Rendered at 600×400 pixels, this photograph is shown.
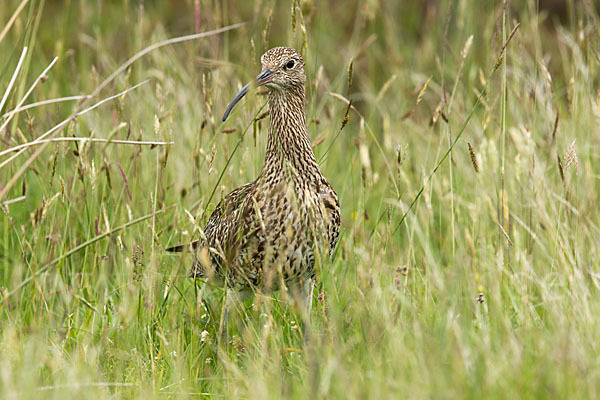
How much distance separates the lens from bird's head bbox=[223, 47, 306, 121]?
3.95 metres

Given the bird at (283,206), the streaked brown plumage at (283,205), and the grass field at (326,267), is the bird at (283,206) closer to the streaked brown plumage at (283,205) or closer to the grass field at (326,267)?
the streaked brown plumage at (283,205)

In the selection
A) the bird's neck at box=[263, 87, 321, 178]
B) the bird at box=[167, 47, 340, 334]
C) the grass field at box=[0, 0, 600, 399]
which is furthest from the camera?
the bird's neck at box=[263, 87, 321, 178]

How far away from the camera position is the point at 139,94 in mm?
6020

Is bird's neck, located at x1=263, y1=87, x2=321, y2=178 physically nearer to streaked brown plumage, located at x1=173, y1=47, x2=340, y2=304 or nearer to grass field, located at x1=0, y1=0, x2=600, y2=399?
streaked brown plumage, located at x1=173, y1=47, x2=340, y2=304

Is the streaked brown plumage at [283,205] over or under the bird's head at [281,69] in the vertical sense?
under

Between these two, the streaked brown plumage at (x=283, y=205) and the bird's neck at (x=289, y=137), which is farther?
the bird's neck at (x=289, y=137)

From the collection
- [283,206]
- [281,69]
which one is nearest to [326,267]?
[283,206]

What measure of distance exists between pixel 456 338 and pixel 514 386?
230 millimetres

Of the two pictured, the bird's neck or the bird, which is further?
the bird's neck

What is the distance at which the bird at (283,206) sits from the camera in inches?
153

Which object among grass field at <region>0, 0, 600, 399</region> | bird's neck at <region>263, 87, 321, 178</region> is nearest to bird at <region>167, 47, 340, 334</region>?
bird's neck at <region>263, 87, 321, 178</region>

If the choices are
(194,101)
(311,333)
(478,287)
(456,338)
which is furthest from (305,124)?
(194,101)

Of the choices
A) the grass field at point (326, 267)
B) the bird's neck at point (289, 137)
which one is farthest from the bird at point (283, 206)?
the grass field at point (326, 267)

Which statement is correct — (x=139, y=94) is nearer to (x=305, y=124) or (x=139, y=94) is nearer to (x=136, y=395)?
(x=305, y=124)
